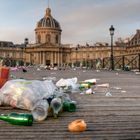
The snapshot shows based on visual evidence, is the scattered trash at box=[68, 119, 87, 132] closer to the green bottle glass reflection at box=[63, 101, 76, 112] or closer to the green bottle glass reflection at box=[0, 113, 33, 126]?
the green bottle glass reflection at box=[0, 113, 33, 126]

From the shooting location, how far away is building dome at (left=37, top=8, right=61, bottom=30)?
599ft

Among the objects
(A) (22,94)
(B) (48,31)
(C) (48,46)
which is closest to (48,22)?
(B) (48,31)

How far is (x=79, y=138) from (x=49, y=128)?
1.64 feet

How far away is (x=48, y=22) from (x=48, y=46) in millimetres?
10504

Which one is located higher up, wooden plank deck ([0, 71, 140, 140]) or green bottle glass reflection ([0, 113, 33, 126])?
green bottle glass reflection ([0, 113, 33, 126])

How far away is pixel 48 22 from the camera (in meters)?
185

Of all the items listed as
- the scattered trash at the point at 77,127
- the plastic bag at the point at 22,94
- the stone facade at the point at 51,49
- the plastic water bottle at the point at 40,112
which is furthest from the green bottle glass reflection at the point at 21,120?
the stone facade at the point at 51,49

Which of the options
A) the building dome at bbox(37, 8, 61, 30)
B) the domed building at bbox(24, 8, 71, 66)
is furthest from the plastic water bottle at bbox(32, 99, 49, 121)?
the building dome at bbox(37, 8, 61, 30)

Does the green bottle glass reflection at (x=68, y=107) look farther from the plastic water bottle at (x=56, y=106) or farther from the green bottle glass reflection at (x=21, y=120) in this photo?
the green bottle glass reflection at (x=21, y=120)

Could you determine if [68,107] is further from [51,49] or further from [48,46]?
[51,49]

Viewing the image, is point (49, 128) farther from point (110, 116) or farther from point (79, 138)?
point (110, 116)

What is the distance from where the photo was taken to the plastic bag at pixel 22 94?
600 cm

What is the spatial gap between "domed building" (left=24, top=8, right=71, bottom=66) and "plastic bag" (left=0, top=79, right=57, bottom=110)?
174980mm

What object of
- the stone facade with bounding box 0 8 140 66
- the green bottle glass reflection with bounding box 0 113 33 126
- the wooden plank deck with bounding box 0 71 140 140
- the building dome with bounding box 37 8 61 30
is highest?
the building dome with bounding box 37 8 61 30
